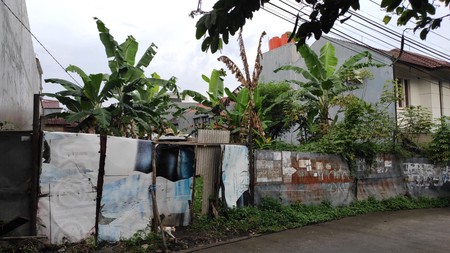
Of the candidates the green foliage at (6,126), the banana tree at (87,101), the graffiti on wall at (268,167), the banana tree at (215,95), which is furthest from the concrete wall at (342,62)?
the green foliage at (6,126)

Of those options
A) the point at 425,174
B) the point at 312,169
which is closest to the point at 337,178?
the point at 312,169

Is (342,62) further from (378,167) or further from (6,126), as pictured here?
(6,126)

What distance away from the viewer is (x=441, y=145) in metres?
13.1

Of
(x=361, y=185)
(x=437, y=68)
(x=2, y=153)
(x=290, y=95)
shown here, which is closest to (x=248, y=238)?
(x=2, y=153)

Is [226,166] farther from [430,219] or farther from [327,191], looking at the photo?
[430,219]

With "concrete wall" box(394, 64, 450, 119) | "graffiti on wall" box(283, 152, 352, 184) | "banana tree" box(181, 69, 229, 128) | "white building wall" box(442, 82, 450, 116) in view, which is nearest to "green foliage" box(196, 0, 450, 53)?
"graffiti on wall" box(283, 152, 352, 184)

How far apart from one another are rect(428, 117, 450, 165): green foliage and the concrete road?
4.00 meters

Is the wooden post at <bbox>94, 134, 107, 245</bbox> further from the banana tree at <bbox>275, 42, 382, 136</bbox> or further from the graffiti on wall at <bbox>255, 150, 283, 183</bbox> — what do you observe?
the banana tree at <bbox>275, 42, 382, 136</bbox>

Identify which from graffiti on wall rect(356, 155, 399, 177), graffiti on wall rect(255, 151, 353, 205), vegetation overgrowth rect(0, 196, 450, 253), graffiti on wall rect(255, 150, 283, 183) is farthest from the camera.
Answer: graffiti on wall rect(356, 155, 399, 177)

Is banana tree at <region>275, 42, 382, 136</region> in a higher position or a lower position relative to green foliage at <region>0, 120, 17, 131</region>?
higher

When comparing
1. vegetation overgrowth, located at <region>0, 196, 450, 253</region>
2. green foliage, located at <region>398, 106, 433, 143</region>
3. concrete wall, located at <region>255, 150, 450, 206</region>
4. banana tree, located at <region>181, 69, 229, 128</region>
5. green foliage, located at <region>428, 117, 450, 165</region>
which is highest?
→ banana tree, located at <region>181, 69, 229, 128</region>

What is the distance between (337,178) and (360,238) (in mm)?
3378

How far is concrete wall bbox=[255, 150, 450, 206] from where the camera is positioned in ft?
30.0

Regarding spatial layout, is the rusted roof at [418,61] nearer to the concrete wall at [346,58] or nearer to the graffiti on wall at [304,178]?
the concrete wall at [346,58]
